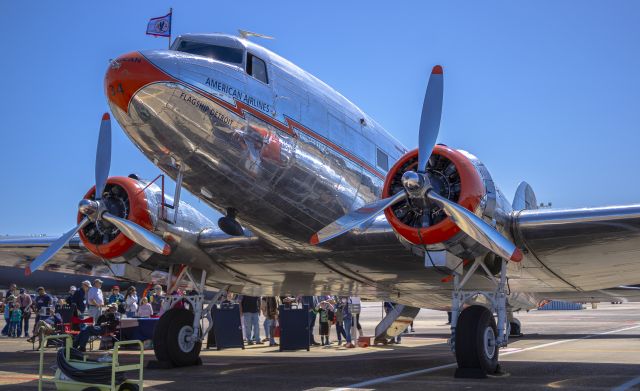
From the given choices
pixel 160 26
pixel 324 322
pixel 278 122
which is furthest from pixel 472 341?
pixel 324 322

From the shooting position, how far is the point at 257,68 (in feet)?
34.6

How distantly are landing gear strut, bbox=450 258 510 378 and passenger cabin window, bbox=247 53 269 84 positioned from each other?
4.33 metres

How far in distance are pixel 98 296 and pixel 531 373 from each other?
1170 centimetres

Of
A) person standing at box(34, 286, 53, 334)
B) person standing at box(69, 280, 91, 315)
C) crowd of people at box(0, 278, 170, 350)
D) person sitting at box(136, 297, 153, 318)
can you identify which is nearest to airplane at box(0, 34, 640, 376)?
crowd of people at box(0, 278, 170, 350)

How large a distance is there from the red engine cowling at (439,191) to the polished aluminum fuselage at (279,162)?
375mm

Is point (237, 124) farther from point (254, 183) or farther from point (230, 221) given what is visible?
point (230, 221)

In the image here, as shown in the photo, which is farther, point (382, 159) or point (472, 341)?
point (382, 159)

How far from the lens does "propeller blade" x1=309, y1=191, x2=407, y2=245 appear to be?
9.73m

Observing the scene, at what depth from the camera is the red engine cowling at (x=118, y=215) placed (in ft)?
40.3

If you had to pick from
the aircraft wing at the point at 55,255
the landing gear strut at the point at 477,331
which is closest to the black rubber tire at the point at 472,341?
the landing gear strut at the point at 477,331

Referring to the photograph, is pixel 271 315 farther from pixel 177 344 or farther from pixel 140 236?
pixel 140 236

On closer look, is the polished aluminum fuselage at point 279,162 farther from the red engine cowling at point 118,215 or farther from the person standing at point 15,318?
the person standing at point 15,318

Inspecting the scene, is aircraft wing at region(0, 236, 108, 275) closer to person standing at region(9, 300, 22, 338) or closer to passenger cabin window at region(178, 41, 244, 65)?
passenger cabin window at region(178, 41, 244, 65)

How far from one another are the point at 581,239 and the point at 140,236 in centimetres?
710
